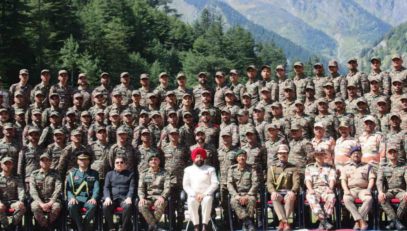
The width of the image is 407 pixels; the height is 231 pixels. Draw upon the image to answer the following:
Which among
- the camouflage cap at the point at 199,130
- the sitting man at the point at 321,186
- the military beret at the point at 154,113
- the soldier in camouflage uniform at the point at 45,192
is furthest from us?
the military beret at the point at 154,113

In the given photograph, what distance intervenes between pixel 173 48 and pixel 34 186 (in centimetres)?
7517

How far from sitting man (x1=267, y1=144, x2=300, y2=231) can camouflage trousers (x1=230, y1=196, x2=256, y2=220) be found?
0.33 metres

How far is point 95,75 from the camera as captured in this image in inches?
1980

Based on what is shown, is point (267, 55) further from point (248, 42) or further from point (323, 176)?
point (323, 176)

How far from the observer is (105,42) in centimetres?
5947

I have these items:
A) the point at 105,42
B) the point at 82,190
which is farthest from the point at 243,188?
the point at 105,42

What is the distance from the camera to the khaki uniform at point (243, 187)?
1073 cm

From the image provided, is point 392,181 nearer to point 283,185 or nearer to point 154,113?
point 283,185

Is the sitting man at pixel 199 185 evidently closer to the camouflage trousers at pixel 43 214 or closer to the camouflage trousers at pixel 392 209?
the camouflage trousers at pixel 43 214

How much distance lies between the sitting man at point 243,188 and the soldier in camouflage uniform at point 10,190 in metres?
3.38

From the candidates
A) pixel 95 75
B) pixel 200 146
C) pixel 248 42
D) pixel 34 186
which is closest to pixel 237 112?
pixel 200 146

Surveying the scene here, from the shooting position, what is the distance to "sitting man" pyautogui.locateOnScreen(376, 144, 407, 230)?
10438mm

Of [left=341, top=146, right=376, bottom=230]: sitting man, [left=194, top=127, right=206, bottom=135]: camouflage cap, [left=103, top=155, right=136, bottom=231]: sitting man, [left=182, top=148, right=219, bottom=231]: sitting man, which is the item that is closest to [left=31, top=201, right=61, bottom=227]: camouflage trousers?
[left=103, top=155, right=136, bottom=231]: sitting man

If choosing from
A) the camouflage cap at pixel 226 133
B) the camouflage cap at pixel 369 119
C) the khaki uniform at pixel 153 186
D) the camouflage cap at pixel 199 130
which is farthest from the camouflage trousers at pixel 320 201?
the khaki uniform at pixel 153 186
